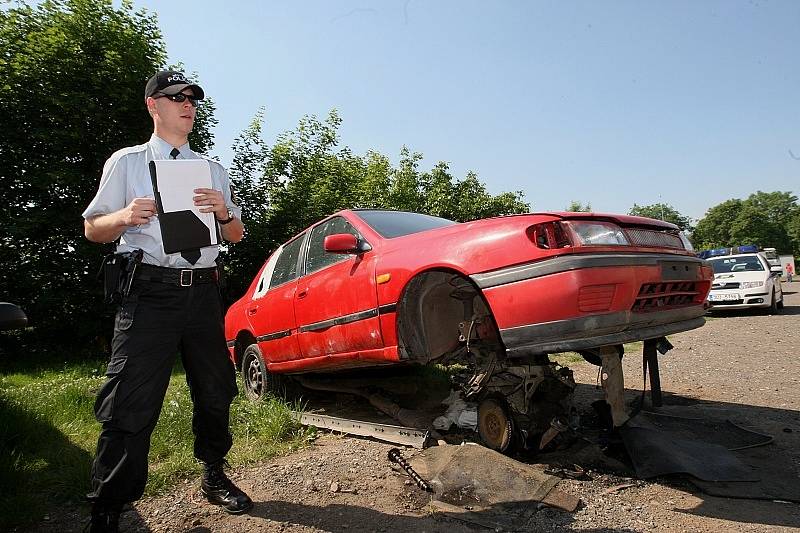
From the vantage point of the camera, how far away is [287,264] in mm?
4523

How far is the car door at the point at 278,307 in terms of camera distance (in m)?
4.11

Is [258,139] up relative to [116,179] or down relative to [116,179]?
up

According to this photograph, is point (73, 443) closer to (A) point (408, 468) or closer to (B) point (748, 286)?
(A) point (408, 468)

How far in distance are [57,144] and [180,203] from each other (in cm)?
963

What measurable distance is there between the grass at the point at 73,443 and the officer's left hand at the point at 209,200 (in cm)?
173

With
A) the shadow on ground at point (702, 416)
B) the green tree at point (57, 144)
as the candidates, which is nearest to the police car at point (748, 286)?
the shadow on ground at point (702, 416)

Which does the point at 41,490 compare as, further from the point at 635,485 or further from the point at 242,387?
the point at 635,485

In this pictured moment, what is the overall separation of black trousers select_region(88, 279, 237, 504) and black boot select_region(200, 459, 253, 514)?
0.09 m

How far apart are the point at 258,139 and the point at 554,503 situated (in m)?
13.7

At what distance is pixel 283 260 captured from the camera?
15.2 ft

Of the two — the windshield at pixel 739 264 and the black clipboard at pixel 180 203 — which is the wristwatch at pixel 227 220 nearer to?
the black clipboard at pixel 180 203

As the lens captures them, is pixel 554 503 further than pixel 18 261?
No

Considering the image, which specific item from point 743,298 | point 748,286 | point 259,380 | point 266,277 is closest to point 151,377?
point 259,380

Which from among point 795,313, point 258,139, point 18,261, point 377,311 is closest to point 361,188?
point 258,139
